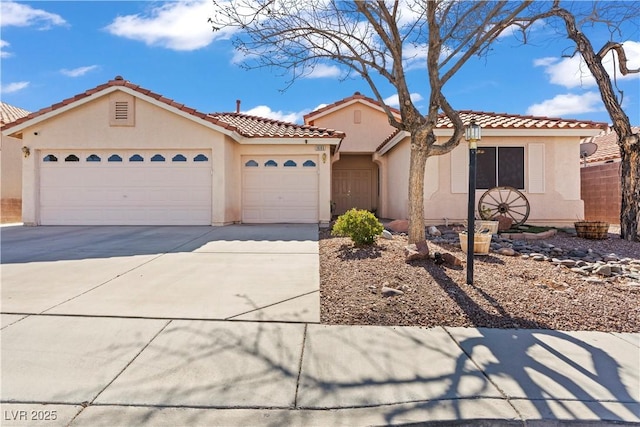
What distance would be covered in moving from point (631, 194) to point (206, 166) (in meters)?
11.9

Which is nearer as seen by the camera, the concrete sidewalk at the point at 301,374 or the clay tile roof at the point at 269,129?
the concrete sidewalk at the point at 301,374

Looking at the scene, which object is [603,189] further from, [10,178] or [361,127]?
[10,178]

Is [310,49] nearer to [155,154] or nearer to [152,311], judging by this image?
[152,311]

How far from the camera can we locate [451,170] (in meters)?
11.6

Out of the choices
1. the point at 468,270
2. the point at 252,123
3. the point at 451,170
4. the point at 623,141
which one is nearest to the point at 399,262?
the point at 468,270

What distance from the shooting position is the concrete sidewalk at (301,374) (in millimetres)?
2562

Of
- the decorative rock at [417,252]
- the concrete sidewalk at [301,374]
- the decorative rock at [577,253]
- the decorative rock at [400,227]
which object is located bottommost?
the concrete sidewalk at [301,374]

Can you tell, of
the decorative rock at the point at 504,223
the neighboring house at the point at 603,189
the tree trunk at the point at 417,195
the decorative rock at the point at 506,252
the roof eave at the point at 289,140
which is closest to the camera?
the tree trunk at the point at 417,195

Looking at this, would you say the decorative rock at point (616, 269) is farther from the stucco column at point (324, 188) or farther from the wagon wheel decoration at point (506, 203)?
the stucco column at point (324, 188)

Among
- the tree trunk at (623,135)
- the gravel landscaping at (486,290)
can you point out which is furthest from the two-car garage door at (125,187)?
the tree trunk at (623,135)

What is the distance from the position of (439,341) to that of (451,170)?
8.87 metres

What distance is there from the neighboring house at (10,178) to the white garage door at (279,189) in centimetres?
990

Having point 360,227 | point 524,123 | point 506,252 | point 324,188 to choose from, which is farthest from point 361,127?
point 506,252

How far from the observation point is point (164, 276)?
573cm
